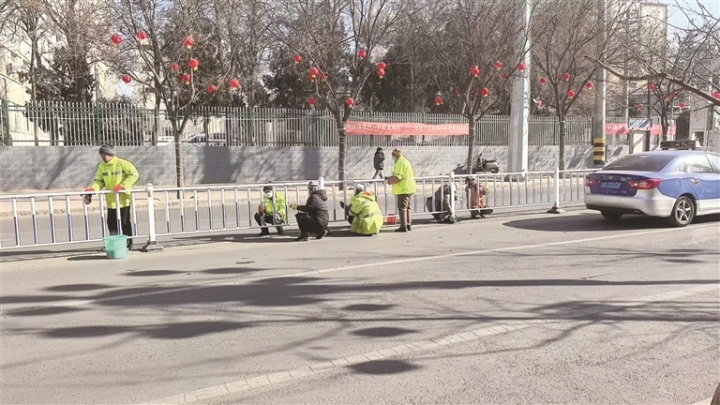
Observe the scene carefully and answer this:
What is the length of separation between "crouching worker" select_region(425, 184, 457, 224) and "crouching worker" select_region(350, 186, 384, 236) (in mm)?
1905

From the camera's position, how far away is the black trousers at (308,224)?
Answer: 9.80 metres

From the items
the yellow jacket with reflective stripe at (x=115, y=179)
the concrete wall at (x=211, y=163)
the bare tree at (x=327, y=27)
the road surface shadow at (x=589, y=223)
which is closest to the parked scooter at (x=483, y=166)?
the concrete wall at (x=211, y=163)

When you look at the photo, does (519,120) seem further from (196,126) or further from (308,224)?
(308,224)

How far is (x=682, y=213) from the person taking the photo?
1042 centimetres

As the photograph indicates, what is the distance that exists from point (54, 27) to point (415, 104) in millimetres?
20632

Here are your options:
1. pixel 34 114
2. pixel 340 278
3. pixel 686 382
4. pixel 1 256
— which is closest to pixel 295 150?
pixel 34 114

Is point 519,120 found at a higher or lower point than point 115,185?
higher

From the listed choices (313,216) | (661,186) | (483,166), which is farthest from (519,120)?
(313,216)

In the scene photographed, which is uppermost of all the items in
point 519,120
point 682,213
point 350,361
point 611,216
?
point 519,120

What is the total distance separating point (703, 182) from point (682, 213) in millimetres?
782

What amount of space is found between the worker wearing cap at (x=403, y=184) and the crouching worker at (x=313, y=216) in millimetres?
1436

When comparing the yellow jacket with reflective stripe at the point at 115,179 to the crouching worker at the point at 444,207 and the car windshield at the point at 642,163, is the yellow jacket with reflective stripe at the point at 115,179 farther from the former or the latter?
the car windshield at the point at 642,163

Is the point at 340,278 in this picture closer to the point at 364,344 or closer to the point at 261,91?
the point at 364,344

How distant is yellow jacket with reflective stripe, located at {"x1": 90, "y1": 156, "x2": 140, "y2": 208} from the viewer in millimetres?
9047
